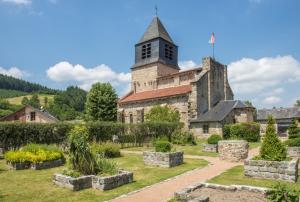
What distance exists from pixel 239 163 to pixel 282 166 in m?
4.96

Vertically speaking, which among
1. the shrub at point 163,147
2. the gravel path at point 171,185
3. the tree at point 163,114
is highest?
the tree at point 163,114

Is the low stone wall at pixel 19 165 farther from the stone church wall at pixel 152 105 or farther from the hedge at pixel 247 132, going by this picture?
the stone church wall at pixel 152 105

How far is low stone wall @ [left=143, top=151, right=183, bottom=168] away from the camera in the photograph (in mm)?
14188

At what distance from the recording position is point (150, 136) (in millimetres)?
29688

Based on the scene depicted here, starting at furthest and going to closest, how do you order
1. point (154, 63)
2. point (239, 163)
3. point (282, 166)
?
point (154, 63) → point (239, 163) → point (282, 166)

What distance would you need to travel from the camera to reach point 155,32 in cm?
4741

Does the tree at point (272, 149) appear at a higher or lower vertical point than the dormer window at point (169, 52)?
lower

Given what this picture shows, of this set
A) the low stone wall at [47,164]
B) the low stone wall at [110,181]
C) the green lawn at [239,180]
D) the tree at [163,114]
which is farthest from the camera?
the tree at [163,114]

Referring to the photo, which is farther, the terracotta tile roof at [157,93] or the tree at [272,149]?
the terracotta tile roof at [157,93]

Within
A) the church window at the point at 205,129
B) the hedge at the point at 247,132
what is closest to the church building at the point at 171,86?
the church window at the point at 205,129

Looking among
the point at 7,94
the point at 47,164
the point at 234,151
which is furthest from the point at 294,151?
the point at 7,94

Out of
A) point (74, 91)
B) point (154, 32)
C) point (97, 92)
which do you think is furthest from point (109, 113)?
point (74, 91)

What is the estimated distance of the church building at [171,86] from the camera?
37.2 m

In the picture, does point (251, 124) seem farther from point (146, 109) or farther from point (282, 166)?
point (282, 166)
